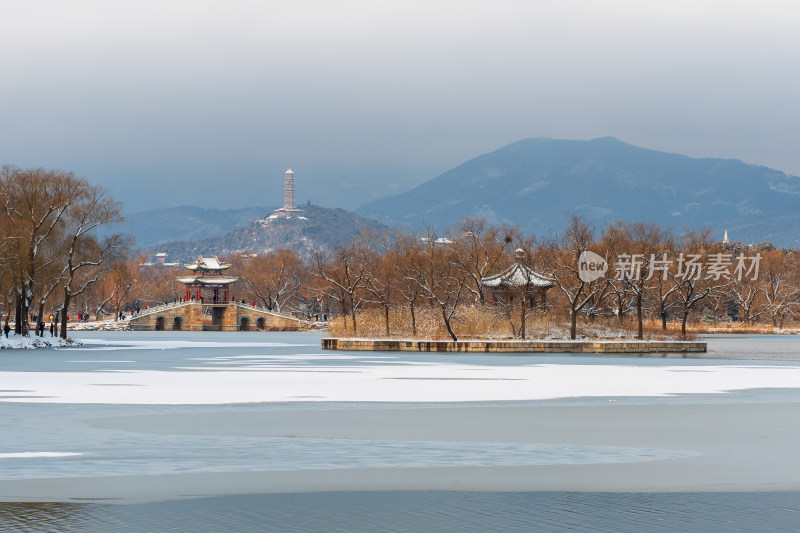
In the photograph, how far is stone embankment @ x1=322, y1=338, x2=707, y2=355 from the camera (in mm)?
47375

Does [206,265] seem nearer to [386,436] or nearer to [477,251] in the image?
[477,251]

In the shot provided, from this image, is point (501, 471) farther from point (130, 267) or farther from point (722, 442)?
point (130, 267)

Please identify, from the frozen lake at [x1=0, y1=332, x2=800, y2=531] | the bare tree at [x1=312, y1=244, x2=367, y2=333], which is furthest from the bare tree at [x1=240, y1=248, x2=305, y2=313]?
the frozen lake at [x1=0, y1=332, x2=800, y2=531]

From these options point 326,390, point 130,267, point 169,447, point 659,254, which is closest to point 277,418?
point 169,447

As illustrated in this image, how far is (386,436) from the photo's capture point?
1527 cm

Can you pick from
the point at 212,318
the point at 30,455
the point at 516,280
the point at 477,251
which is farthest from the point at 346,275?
the point at 212,318

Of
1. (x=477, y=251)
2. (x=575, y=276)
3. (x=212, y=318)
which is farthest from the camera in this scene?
(x=212, y=318)

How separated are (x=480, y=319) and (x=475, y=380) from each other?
77.7 feet

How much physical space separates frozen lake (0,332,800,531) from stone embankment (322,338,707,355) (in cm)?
1740

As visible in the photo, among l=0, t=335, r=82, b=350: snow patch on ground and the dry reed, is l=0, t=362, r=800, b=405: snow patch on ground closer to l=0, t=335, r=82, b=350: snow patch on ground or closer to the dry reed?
the dry reed

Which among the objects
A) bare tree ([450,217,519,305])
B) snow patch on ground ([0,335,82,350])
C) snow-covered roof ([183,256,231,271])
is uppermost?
snow-covered roof ([183,256,231,271])

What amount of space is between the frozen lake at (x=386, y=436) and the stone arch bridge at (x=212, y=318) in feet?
282

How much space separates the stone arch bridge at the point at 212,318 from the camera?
11556 centimetres

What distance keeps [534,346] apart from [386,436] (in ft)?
110
